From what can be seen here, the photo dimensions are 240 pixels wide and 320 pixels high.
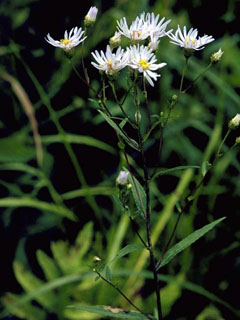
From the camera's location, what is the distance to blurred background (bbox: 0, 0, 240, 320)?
6.19ft

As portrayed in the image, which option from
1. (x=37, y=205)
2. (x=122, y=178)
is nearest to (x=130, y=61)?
(x=122, y=178)

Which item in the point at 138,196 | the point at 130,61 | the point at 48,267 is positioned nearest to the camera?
the point at 130,61

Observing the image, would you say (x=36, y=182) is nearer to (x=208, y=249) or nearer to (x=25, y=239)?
(x=25, y=239)

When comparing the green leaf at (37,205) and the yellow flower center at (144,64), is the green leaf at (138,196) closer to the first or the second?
the yellow flower center at (144,64)

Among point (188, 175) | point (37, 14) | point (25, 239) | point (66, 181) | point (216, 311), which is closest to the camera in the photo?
point (216, 311)

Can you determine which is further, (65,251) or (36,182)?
(36,182)

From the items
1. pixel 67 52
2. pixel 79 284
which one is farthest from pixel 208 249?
pixel 67 52

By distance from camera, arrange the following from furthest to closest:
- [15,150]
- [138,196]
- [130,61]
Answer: [15,150], [138,196], [130,61]

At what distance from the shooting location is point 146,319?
1034 millimetres

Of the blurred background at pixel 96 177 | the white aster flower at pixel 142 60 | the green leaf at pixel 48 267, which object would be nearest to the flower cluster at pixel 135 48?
the white aster flower at pixel 142 60

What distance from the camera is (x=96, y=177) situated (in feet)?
7.47

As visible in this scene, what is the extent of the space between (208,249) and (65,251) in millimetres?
593

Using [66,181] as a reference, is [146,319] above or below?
below

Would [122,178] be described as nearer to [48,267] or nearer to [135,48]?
[135,48]
